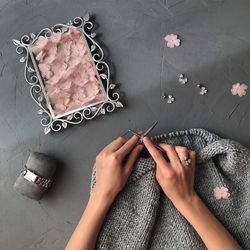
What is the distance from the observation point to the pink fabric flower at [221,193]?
2.89ft

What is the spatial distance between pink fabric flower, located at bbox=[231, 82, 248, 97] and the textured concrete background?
1 cm

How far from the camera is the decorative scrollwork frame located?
0.96 meters

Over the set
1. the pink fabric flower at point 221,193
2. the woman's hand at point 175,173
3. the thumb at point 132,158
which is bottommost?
the pink fabric flower at point 221,193

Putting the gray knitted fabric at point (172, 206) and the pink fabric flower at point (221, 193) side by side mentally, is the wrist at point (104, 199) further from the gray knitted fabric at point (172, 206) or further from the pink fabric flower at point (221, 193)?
the pink fabric flower at point (221, 193)

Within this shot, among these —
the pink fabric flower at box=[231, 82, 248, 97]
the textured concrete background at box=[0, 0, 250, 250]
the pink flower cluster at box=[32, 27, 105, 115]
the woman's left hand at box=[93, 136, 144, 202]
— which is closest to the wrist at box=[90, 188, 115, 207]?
the woman's left hand at box=[93, 136, 144, 202]

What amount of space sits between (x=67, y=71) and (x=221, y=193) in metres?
0.43

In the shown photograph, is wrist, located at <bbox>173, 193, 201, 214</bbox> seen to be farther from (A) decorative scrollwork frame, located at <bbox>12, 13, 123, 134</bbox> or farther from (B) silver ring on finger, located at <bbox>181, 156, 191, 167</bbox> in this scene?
(A) decorative scrollwork frame, located at <bbox>12, 13, 123, 134</bbox>

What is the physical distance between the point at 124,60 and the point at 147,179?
0.28 m

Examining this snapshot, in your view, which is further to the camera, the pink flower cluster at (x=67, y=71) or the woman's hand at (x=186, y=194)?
the pink flower cluster at (x=67, y=71)

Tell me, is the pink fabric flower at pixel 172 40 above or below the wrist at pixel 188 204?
above

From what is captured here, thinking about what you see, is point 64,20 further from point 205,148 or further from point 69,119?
point 205,148

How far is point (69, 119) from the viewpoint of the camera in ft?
3.15

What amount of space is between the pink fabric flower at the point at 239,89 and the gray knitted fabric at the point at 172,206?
12cm

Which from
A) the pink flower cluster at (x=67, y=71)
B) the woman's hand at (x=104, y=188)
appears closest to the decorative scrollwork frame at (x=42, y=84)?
the pink flower cluster at (x=67, y=71)
